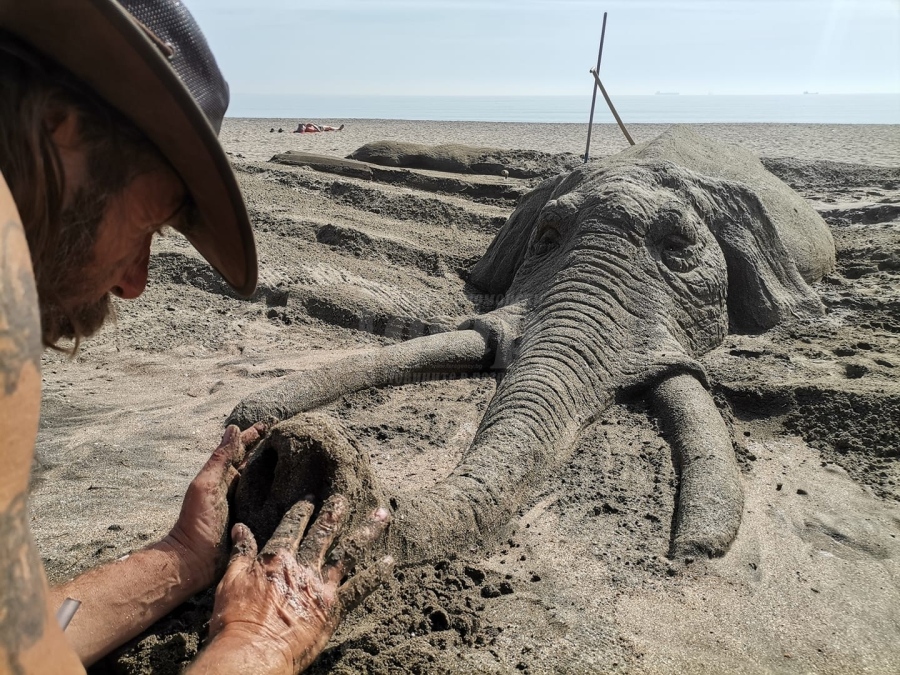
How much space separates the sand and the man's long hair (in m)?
1.37

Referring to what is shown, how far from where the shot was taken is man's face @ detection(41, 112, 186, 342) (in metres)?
1.56

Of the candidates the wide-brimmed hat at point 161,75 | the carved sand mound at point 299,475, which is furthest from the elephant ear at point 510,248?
the wide-brimmed hat at point 161,75

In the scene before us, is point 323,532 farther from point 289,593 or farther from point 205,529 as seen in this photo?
point 205,529

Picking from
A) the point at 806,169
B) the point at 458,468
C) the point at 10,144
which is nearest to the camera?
the point at 10,144

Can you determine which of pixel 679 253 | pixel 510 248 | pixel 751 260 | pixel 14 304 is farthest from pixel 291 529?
pixel 510 248

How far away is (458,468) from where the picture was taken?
10.9 feet

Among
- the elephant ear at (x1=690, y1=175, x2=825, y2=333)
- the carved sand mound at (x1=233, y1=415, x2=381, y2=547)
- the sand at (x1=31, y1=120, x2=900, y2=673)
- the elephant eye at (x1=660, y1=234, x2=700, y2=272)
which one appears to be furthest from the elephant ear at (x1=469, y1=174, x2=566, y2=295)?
the carved sand mound at (x1=233, y1=415, x2=381, y2=547)

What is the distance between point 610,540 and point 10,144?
251 cm

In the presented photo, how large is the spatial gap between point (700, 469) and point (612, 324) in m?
1.13

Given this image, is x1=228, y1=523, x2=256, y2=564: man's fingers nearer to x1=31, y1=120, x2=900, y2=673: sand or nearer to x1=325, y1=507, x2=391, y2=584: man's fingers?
x1=325, y1=507, x2=391, y2=584: man's fingers

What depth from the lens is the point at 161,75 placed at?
5.04 ft

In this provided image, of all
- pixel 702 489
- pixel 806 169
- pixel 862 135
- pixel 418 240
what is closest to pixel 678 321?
pixel 702 489

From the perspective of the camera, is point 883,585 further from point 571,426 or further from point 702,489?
point 571,426

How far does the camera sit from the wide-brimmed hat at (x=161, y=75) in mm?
1459
